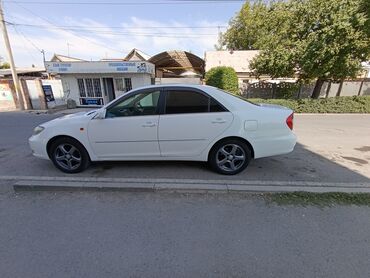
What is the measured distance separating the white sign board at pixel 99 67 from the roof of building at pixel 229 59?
6988 millimetres

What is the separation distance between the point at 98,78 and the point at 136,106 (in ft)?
47.6

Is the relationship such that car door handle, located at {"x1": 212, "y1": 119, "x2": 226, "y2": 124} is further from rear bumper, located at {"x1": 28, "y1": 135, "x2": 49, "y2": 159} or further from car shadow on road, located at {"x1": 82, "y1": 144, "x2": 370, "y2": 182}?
rear bumper, located at {"x1": 28, "y1": 135, "x2": 49, "y2": 159}

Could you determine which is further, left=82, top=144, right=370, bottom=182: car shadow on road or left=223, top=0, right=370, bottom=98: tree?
left=223, top=0, right=370, bottom=98: tree

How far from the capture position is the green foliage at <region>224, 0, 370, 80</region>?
1075cm

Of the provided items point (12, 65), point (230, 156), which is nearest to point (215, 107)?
point (230, 156)

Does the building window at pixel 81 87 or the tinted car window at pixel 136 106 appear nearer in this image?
the tinted car window at pixel 136 106

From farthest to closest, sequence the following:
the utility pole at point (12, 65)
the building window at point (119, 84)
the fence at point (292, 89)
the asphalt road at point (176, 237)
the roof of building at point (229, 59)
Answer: the roof of building at point (229, 59) → the fence at point (292, 89) → the building window at point (119, 84) → the utility pole at point (12, 65) → the asphalt road at point (176, 237)

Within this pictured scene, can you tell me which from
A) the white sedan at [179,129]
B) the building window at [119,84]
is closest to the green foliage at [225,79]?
the building window at [119,84]

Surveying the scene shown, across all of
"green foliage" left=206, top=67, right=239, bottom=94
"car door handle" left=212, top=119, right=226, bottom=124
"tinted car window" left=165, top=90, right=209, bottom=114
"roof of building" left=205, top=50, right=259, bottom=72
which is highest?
"roof of building" left=205, top=50, right=259, bottom=72

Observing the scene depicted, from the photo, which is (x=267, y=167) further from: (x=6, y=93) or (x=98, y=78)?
(x=6, y=93)

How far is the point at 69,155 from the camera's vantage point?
4.09 meters

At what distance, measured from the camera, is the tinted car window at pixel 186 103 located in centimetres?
383

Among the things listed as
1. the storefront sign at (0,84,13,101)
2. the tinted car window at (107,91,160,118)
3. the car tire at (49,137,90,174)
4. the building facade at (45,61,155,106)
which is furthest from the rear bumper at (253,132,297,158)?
the storefront sign at (0,84,13,101)

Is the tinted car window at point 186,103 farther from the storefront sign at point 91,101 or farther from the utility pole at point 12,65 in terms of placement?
the utility pole at point 12,65
